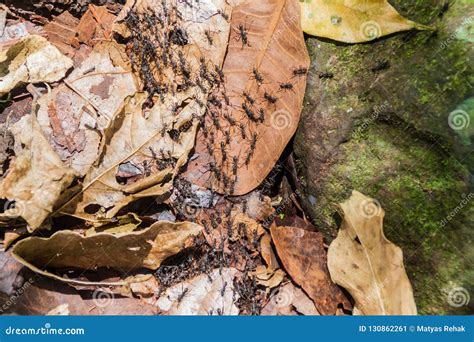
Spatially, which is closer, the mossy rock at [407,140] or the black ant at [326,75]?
the mossy rock at [407,140]

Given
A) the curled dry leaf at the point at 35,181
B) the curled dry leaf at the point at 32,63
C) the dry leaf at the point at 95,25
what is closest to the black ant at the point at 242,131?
the curled dry leaf at the point at 35,181

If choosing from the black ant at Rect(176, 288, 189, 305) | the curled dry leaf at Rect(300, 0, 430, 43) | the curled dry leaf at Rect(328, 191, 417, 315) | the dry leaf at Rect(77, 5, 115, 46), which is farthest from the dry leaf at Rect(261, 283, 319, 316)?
the dry leaf at Rect(77, 5, 115, 46)

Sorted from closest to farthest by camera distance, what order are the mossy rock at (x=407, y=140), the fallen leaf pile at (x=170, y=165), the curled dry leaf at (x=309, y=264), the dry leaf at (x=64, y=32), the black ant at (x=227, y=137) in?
the mossy rock at (x=407, y=140) < the fallen leaf pile at (x=170, y=165) < the curled dry leaf at (x=309, y=264) < the black ant at (x=227, y=137) < the dry leaf at (x=64, y=32)

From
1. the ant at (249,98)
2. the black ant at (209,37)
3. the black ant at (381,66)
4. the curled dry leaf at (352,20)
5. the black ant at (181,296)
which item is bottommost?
the black ant at (181,296)

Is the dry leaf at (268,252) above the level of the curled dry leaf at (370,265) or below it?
below

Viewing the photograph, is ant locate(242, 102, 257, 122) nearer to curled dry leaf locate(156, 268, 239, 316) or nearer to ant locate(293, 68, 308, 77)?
ant locate(293, 68, 308, 77)

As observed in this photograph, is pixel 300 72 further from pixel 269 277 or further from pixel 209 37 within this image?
pixel 269 277

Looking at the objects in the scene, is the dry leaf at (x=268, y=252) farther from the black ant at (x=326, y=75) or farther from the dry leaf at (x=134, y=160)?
the black ant at (x=326, y=75)

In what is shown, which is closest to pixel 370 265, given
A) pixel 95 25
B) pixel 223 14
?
pixel 223 14
